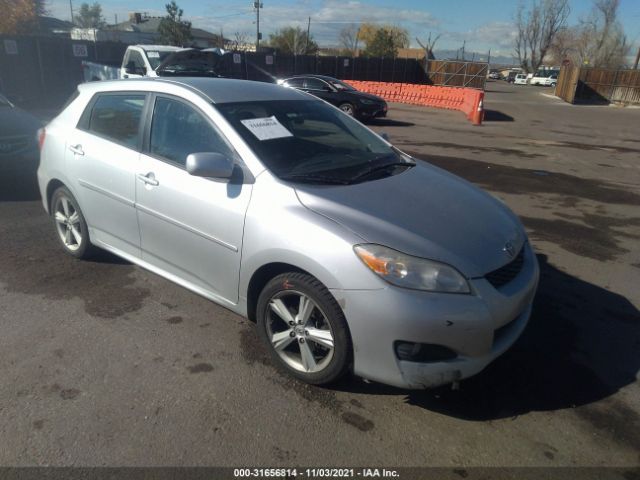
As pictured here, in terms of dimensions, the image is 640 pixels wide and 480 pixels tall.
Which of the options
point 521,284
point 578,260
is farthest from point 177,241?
point 578,260

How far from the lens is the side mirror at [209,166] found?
2949mm

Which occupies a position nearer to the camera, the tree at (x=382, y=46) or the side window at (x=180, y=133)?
the side window at (x=180, y=133)

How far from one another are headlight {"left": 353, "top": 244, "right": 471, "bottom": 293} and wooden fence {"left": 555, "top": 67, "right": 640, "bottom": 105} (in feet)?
117

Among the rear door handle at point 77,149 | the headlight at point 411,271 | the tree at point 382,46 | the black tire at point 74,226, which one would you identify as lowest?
the black tire at point 74,226

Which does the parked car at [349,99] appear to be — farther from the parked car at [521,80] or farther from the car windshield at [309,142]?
the parked car at [521,80]

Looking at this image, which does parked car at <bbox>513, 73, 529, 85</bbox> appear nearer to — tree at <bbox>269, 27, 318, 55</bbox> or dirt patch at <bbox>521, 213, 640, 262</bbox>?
tree at <bbox>269, 27, 318, 55</bbox>

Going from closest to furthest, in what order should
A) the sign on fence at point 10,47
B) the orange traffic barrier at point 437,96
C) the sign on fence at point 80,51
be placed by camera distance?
1. the orange traffic barrier at point 437,96
2. the sign on fence at point 10,47
3. the sign on fence at point 80,51

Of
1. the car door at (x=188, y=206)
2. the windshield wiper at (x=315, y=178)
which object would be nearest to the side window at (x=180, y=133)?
the car door at (x=188, y=206)

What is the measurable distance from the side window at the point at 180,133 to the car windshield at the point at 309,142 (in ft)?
0.51

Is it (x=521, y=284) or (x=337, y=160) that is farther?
(x=337, y=160)

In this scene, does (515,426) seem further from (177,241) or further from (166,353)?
(177,241)

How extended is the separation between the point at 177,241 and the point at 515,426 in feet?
7.85

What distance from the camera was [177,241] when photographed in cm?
338

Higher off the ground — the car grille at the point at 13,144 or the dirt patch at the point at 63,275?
the car grille at the point at 13,144
